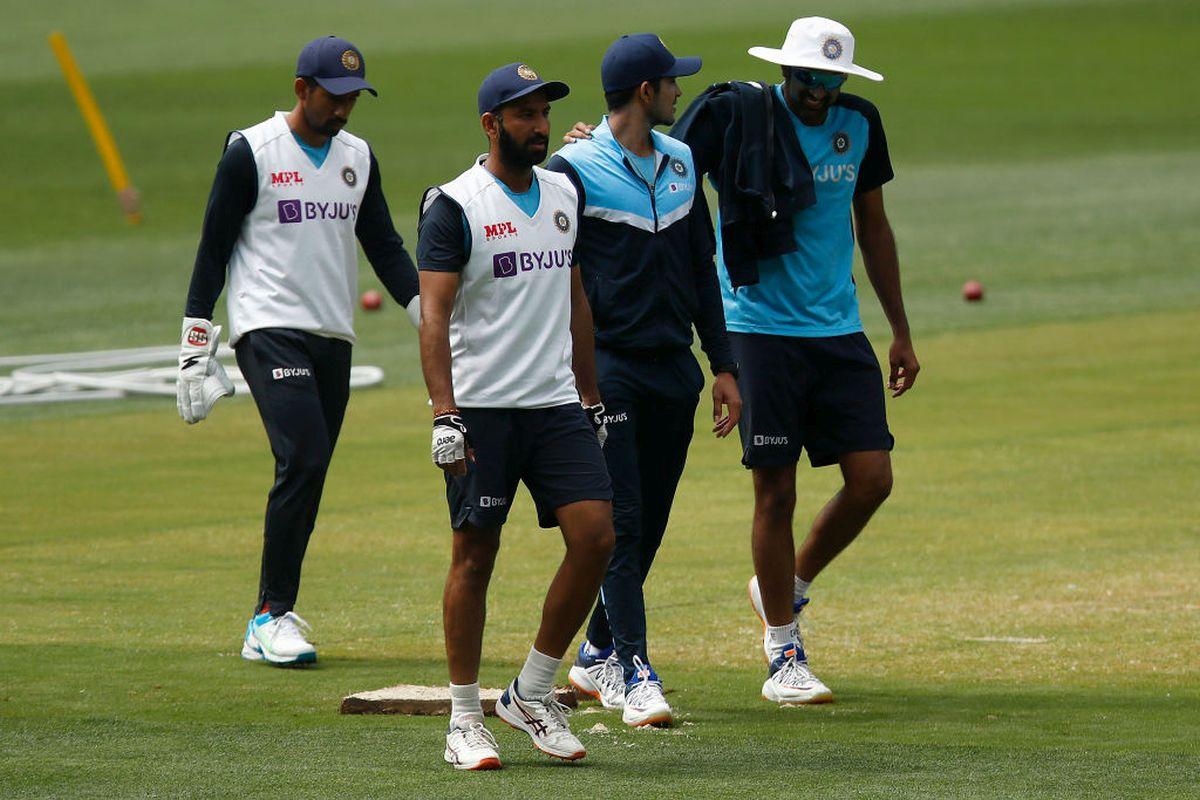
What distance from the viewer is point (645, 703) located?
7.70 metres

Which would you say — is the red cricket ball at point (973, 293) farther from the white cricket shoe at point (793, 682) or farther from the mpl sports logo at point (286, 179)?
the white cricket shoe at point (793, 682)

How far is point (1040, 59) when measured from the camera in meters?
60.2

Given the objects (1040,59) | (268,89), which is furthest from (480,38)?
(1040,59)

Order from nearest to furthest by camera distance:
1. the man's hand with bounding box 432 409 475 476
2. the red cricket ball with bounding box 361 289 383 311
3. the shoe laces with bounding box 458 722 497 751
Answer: the man's hand with bounding box 432 409 475 476 → the shoe laces with bounding box 458 722 497 751 → the red cricket ball with bounding box 361 289 383 311

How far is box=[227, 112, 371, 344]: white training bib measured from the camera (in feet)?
29.9

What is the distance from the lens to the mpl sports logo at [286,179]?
9109mm

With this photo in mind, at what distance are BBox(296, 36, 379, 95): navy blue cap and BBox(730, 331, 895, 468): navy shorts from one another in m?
1.93

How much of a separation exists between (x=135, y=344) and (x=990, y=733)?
54.8 ft

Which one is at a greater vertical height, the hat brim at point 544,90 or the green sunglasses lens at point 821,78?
the green sunglasses lens at point 821,78

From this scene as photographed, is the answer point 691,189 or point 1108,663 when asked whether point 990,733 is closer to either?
point 1108,663

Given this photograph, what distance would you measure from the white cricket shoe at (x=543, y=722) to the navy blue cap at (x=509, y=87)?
6.21 feet

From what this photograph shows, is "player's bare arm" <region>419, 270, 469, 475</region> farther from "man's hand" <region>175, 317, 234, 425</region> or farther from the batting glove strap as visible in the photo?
"man's hand" <region>175, 317, 234, 425</region>

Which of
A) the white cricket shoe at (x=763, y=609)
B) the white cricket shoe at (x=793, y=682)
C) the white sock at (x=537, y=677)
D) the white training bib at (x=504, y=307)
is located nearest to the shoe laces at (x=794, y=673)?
the white cricket shoe at (x=793, y=682)

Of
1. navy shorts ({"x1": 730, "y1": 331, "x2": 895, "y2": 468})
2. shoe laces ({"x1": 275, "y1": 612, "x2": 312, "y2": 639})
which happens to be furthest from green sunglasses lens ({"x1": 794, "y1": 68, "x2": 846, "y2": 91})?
shoe laces ({"x1": 275, "y1": 612, "x2": 312, "y2": 639})
